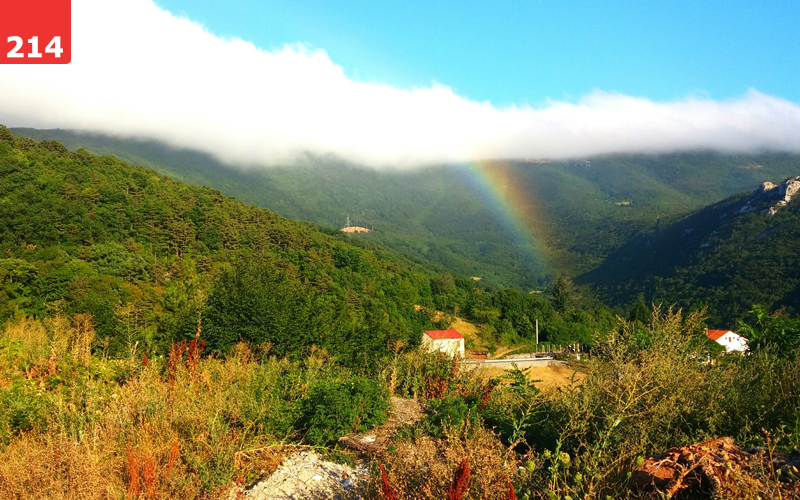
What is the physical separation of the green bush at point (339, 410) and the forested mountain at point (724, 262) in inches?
2427

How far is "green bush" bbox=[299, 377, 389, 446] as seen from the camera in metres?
5.04

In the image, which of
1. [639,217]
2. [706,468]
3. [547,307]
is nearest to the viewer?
[706,468]

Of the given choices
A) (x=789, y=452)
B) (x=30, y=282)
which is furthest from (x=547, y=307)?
(x=789, y=452)

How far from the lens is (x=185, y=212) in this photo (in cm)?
5356

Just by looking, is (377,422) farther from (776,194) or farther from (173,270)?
(776,194)

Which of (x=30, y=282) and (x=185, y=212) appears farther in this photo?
(x=185, y=212)

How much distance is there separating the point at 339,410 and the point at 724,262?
3512 inches

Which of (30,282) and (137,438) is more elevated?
(137,438)

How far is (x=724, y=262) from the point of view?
7638cm

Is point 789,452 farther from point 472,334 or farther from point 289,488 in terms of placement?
point 472,334

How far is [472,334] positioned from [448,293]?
14860 mm

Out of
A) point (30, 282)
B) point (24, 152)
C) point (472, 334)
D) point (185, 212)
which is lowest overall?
point (472, 334)

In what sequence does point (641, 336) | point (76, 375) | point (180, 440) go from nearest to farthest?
point (180, 440) < point (76, 375) < point (641, 336)

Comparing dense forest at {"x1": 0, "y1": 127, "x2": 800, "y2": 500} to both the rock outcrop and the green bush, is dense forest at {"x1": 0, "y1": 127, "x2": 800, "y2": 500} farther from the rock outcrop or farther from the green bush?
the rock outcrop
